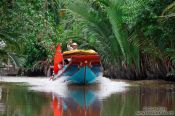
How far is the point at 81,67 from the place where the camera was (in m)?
22.7

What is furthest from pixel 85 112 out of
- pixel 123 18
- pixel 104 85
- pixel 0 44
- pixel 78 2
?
pixel 78 2

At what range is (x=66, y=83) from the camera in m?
23.4

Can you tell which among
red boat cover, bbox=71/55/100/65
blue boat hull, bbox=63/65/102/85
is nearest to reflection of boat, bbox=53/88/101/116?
red boat cover, bbox=71/55/100/65

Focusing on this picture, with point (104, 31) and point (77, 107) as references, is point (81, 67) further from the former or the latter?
point (77, 107)

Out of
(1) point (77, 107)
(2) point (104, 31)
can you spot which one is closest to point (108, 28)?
(2) point (104, 31)

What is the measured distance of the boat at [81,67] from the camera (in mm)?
22594

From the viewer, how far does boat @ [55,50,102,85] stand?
2259cm

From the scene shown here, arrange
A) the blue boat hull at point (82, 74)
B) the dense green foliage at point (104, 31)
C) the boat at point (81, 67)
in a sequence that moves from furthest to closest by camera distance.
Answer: the blue boat hull at point (82, 74), the boat at point (81, 67), the dense green foliage at point (104, 31)

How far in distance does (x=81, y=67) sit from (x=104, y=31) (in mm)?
5805

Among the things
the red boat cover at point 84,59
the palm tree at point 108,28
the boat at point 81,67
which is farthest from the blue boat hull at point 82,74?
the palm tree at point 108,28

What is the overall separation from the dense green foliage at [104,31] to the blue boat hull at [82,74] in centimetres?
204

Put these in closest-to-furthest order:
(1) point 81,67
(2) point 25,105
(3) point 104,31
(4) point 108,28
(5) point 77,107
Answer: (5) point 77,107, (2) point 25,105, (1) point 81,67, (4) point 108,28, (3) point 104,31

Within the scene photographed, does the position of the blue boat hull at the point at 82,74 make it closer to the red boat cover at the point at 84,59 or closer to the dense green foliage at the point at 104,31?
the red boat cover at the point at 84,59

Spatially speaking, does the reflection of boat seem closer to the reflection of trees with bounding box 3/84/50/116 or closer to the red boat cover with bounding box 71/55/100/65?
the reflection of trees with bounding box 3/84/50/116
